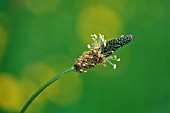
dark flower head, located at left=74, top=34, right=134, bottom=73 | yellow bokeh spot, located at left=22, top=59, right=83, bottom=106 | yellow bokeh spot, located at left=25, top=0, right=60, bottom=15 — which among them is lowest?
dark flower head, located at left=74, top=34, right=134, bottom=73

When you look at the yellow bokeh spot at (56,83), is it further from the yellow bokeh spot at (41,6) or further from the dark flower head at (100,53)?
the dark flower head at (100,53)

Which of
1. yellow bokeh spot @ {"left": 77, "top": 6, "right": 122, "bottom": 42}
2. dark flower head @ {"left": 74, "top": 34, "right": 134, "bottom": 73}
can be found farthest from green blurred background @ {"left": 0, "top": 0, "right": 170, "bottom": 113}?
dark flower head @ {"left": 74, "top": 34, "right": 134, "bottom": 73}

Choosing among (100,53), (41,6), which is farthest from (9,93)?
(100,53)

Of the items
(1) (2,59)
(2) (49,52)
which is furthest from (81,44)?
(1) (2,59)

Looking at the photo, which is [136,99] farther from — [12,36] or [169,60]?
[12,36]

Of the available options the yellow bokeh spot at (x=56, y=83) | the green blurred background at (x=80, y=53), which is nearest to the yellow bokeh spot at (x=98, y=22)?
the green blurred background at (x=80, y=53)

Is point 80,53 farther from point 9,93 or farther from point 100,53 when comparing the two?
point 100,53

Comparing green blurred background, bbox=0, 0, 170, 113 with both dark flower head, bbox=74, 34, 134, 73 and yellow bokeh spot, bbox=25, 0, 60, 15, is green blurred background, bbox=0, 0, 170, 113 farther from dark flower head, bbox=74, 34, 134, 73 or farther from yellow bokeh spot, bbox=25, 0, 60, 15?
dark flower head, bbox=74, 34, 134, 73
